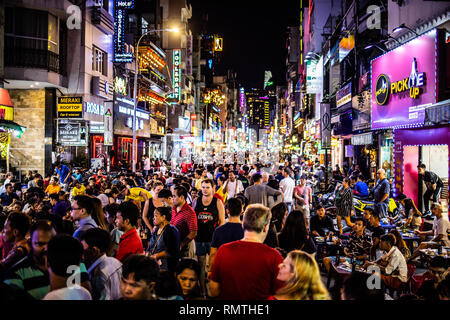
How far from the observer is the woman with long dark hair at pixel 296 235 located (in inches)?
238

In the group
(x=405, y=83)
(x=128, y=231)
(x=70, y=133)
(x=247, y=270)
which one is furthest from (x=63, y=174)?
(x=247, y=270)

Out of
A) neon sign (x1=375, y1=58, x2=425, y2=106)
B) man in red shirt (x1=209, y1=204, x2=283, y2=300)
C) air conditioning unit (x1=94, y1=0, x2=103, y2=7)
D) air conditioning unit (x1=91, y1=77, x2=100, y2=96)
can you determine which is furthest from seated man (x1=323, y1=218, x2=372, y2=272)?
air conditioning unit (x1=94, y1=0, x2=103, y2=7)

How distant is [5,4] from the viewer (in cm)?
1936

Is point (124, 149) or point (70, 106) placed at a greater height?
point (70, 106)

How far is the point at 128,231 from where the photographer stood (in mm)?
5551

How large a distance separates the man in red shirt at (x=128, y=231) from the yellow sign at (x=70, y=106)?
17103 millimetres

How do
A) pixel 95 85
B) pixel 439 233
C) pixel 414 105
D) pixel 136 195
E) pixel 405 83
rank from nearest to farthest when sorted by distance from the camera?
pixel 439 233, pixel 136 195, pixel 414 105, pixel 405 83, pixel 95 85

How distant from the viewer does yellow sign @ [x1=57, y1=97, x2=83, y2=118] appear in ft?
69.2

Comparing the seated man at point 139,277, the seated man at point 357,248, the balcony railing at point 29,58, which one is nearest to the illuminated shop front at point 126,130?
the balcony railing at point 29,58

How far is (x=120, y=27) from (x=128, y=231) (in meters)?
23.8

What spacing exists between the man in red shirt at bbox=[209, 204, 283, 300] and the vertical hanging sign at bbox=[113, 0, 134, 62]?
24411 millimetres

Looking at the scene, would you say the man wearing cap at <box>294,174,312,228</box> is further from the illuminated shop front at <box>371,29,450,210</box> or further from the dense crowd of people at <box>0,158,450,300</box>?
the illuminated shop front at <box>371,29,450,210</box>

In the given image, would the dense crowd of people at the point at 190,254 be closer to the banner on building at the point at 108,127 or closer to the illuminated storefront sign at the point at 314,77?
the banner on building at the point at 108,127

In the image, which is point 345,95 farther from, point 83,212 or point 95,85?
point 83,212
